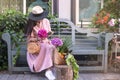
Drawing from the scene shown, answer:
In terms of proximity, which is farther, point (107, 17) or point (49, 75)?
point (107, 17)

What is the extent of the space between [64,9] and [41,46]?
236 cm

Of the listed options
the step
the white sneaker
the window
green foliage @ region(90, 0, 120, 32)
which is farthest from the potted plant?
the window

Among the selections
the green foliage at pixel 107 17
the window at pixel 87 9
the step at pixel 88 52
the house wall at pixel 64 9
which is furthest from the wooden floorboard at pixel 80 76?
the window at pixel 87 9

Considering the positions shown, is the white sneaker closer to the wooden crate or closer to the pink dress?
the pink dress

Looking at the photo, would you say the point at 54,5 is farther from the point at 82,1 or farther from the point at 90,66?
the point at 90,66

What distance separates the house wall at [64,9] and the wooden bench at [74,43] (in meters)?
1.07

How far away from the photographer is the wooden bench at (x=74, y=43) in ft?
27.4

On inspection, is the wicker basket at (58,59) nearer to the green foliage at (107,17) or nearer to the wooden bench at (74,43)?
the wooden bench at (74,43)

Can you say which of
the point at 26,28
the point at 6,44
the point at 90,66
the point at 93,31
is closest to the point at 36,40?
the point at 26,28

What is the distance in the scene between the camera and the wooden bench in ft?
27.4

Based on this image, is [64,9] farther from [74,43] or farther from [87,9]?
[74,43]

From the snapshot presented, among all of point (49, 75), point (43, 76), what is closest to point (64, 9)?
point (43, 76)

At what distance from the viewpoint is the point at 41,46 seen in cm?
800

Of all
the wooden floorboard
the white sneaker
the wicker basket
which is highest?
the wicker basket
